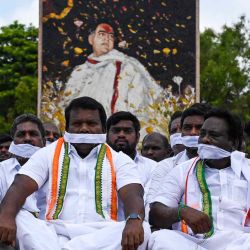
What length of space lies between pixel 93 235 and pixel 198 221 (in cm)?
72

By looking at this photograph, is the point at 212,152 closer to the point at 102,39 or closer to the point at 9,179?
the point at 9,179

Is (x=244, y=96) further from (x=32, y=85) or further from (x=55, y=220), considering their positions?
(x=55, y=220)

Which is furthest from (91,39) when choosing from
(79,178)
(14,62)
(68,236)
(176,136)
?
(14,62)

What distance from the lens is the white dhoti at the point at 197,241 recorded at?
17.5 feet

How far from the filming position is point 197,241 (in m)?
5.53

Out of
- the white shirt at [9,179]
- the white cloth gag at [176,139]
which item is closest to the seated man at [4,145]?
the white cloth gag at [176,139]

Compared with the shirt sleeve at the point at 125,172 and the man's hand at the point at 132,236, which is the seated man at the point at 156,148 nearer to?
the shirt sleeve at the point at 125,172

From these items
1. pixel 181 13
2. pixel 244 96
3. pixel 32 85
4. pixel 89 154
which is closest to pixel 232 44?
pixel 244 96

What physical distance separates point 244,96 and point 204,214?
878 inches

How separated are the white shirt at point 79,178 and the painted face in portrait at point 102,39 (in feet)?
40.7

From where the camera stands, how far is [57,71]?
18.2 m

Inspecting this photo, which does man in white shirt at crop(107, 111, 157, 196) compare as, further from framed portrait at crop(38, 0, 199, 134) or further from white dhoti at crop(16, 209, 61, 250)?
framed portrait at crop(38, 0, 199, 134)

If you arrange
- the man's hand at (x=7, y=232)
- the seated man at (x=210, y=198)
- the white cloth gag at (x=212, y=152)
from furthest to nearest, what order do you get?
the white cloth gag at (x=212, y=152), the seated man at (x=210, y=198), the man's hand at (x=7, y=232)

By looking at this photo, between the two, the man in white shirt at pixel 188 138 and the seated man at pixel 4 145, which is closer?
the man in white shirt at pixel 188 138
